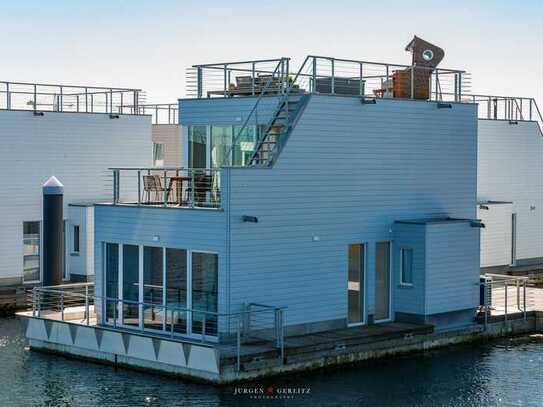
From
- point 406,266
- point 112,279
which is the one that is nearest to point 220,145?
point 112,279

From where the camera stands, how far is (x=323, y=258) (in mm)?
24297

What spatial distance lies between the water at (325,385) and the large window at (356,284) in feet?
5.57

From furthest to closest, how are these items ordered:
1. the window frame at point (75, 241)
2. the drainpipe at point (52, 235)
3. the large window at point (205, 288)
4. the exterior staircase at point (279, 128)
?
the window frame at point (75, 241) < the drainpipe at point (52, 235) < the exterior staircase at point (279, 128) < the large window at point (205, 288)

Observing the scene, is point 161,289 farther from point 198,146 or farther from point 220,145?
point 198,146

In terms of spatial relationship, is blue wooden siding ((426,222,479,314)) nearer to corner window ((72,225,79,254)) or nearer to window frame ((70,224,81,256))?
window frame ((70,224,81,256))

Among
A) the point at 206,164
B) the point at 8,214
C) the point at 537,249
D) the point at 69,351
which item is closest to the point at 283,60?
the point at 206,164

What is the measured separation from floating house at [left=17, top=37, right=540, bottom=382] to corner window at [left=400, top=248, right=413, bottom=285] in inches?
1.1

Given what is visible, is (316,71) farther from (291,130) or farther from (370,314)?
A: (370,314)

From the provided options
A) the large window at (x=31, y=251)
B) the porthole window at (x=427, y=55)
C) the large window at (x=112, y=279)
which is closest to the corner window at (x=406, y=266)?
the porthole window at (x=427, y=55)

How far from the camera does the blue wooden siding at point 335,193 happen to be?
75.0 feet

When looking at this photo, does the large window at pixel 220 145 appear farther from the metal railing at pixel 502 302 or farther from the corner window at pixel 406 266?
the metal railing at pixel 502 302

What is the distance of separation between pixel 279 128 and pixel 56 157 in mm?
12475

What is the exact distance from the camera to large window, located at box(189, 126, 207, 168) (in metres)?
26.7

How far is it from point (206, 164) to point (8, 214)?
941cm
